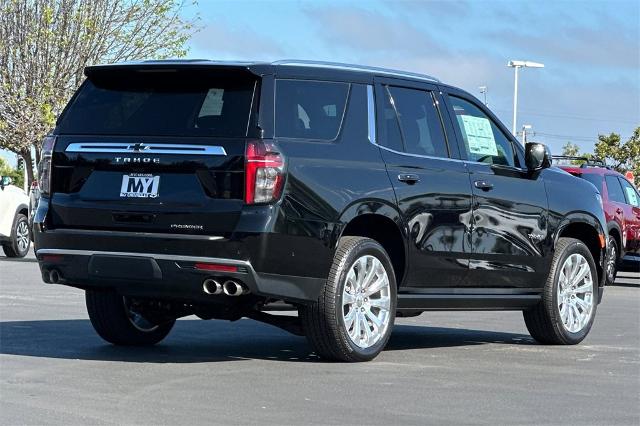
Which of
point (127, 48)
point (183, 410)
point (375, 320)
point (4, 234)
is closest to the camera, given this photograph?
point (183, 410)

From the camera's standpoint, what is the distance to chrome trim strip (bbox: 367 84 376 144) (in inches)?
376

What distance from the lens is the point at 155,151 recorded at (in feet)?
29.0

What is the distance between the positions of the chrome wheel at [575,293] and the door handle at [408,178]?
2.04 meters

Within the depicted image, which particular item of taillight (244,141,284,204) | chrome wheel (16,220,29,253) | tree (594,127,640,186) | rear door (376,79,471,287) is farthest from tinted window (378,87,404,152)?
tree (594,127,640,186)

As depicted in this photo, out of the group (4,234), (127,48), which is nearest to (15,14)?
(127,48)

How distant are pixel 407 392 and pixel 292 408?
96 centimetres

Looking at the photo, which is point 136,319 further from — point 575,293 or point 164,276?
point 575,293

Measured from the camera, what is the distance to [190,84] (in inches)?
358

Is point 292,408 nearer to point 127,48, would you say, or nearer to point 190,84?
point 190,84

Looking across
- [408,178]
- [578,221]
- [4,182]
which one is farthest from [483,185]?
[4,182]

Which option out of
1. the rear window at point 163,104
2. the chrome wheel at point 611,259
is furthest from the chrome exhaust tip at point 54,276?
the chrome wheel at point 611,259

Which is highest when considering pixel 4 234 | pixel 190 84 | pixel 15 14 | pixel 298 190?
pixel 15 14

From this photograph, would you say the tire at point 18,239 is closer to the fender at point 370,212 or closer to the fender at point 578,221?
the fender at point 578,221

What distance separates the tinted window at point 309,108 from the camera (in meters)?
8.98
